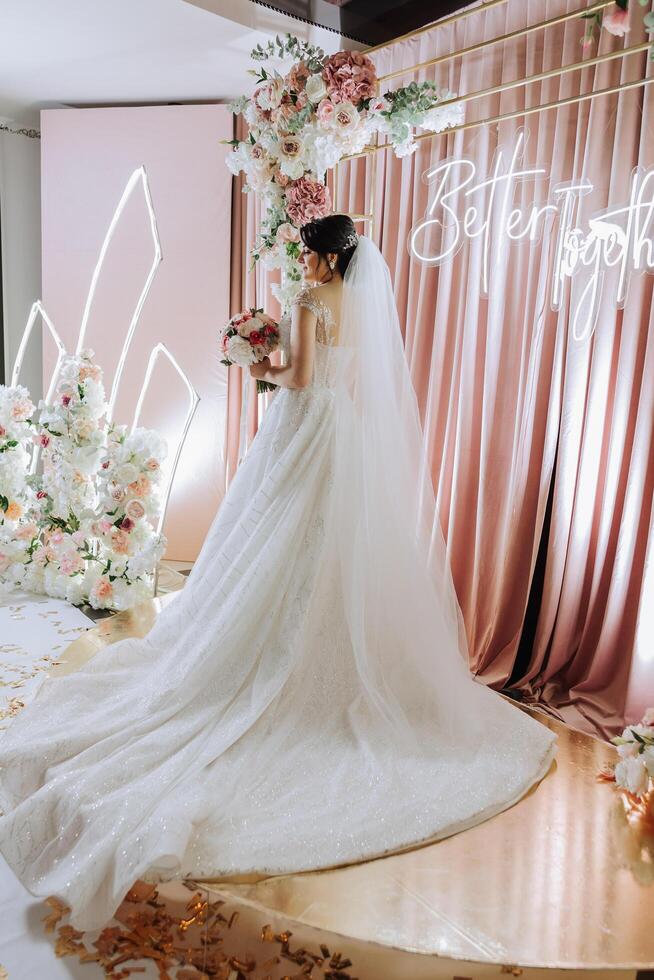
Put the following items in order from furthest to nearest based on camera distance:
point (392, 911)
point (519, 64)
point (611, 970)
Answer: point (519, 64) < point (392, 911) < point (611, 970)

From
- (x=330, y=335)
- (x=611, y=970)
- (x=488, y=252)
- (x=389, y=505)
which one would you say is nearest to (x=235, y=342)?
(x=330, y=335)

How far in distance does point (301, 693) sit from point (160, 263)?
3814mm

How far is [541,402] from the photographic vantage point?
353cm

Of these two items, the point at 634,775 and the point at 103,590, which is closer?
the point at 634,775

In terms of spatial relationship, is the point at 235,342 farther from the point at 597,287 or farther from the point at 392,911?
the point at 392,911

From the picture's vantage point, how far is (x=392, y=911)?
5.91 ft

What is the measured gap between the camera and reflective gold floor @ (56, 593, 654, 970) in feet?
5.65

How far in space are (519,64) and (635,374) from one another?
153 cm

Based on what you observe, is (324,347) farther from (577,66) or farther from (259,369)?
(577,66)

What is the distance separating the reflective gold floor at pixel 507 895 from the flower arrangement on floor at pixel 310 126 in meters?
2.23

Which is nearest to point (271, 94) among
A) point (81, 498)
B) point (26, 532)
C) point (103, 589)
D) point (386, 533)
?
point (386, 533)

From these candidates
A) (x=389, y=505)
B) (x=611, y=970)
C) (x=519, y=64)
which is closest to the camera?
(x=611, y=970)

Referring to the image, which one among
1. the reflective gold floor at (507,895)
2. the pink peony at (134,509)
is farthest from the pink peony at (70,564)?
the reflective gold floor at (507,895)

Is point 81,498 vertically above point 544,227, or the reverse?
point 544,227
